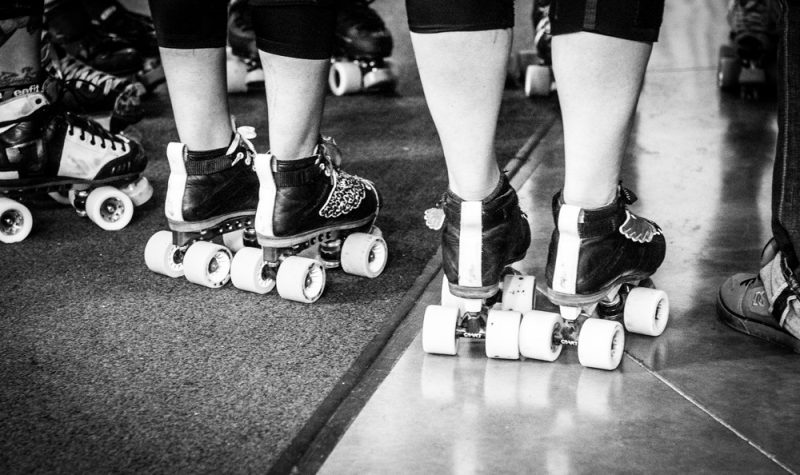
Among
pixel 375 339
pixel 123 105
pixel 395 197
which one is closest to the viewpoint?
pixel 375 339

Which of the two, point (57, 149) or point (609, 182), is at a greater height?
point (609, 182)

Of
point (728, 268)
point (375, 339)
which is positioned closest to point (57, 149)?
point (375, 339)

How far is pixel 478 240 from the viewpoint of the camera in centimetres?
139

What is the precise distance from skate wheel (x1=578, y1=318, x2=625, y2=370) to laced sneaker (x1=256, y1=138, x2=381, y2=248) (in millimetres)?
597

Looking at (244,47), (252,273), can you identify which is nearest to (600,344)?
(252,273)

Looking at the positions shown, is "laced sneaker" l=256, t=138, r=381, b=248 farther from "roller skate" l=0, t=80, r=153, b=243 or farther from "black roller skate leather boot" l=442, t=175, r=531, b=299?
"roller skate" l=0, t=80, r=153, b=243

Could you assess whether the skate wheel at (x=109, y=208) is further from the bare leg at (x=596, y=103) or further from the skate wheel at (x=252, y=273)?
the bare leg at (x=596, y=103)

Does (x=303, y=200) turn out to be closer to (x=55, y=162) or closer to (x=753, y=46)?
(x=55, y=162)

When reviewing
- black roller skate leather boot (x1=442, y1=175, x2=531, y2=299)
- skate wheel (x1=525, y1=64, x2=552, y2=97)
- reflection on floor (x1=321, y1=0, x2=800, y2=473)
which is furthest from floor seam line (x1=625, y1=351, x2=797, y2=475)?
skate wheel (x1=525, y1=64, x2=552, y2=97)

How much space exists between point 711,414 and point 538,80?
2.02 m

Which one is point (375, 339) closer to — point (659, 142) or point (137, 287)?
point (137, 287)

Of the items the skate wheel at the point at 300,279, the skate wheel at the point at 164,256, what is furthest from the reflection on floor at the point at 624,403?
the skate wheel at the point at 164,256

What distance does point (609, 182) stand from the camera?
4.46 feet

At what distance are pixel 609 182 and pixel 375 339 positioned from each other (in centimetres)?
47
